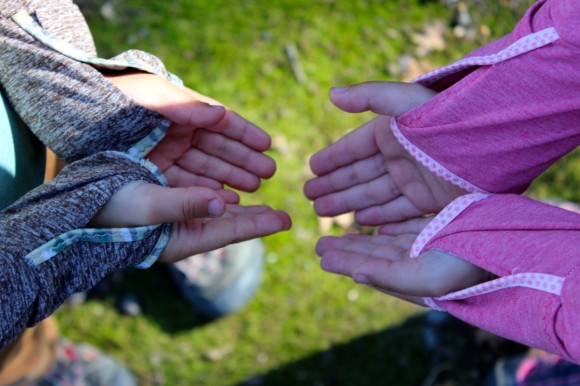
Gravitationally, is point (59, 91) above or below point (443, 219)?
above

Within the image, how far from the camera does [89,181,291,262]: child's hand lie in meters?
1.61

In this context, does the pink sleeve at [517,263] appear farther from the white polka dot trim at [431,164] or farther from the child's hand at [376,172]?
the child's hand at [376,172]

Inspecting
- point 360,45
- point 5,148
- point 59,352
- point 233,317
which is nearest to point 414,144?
point 5,148

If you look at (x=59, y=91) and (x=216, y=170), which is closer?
(x=59, y=91)

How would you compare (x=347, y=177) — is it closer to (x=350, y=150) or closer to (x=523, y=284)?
(x=350, y=150)

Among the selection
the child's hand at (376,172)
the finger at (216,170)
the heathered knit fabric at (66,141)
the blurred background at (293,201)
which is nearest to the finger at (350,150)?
the child's hand at (376,172)

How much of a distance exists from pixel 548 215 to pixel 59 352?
2.04 m

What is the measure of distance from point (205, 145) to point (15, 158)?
2.01 feet

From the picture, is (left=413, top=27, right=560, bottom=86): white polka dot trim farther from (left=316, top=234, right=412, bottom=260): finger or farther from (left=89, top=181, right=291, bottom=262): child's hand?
(left=89, top=181, right=291, bottom=262): child's hand

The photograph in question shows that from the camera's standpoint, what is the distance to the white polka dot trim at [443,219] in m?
1.76

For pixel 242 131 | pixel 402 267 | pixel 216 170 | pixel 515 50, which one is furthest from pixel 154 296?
pixel 515 50

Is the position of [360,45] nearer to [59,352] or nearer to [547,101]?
[547,101]

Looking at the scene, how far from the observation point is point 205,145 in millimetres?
2066

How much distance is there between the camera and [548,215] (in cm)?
162
